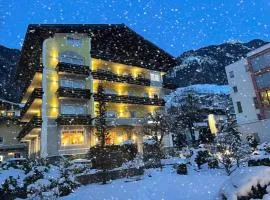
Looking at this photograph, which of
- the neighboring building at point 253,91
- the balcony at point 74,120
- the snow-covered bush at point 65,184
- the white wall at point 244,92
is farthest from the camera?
the white wall at point 244,92

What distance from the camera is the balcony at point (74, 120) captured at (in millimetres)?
31891

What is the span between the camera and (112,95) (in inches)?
1502

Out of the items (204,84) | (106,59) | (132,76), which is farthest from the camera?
(204,84)

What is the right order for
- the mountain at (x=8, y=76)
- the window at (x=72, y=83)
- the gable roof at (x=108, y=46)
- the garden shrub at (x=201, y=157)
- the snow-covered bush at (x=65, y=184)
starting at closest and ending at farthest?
the snow-covered bush at (x=65, y=184), the garden shrub at (x=201, y=157), the window at (x=72, y=83), the gable roof at (x=108, y=46), the mountain at (x=8, y=76)

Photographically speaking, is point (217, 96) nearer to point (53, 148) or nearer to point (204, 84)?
point (204, 84)

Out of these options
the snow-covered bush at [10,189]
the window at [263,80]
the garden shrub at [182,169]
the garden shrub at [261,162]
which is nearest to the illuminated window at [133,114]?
the window at [263,80]

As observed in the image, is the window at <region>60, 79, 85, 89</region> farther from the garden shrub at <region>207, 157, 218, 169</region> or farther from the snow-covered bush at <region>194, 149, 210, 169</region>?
the garden shrub at <region>207, 157, 218, 169</region>

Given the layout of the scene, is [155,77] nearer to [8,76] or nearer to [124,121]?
[124,121]

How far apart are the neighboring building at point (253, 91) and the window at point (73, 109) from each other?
28427mm

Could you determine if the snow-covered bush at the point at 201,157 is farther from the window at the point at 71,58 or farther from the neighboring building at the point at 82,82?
the window at the point at 71,58

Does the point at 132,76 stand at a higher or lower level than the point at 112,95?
higher

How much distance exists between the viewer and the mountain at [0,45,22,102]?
7375 cm

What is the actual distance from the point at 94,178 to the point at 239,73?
126ft

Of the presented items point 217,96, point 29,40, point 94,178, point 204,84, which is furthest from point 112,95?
point 204,84
